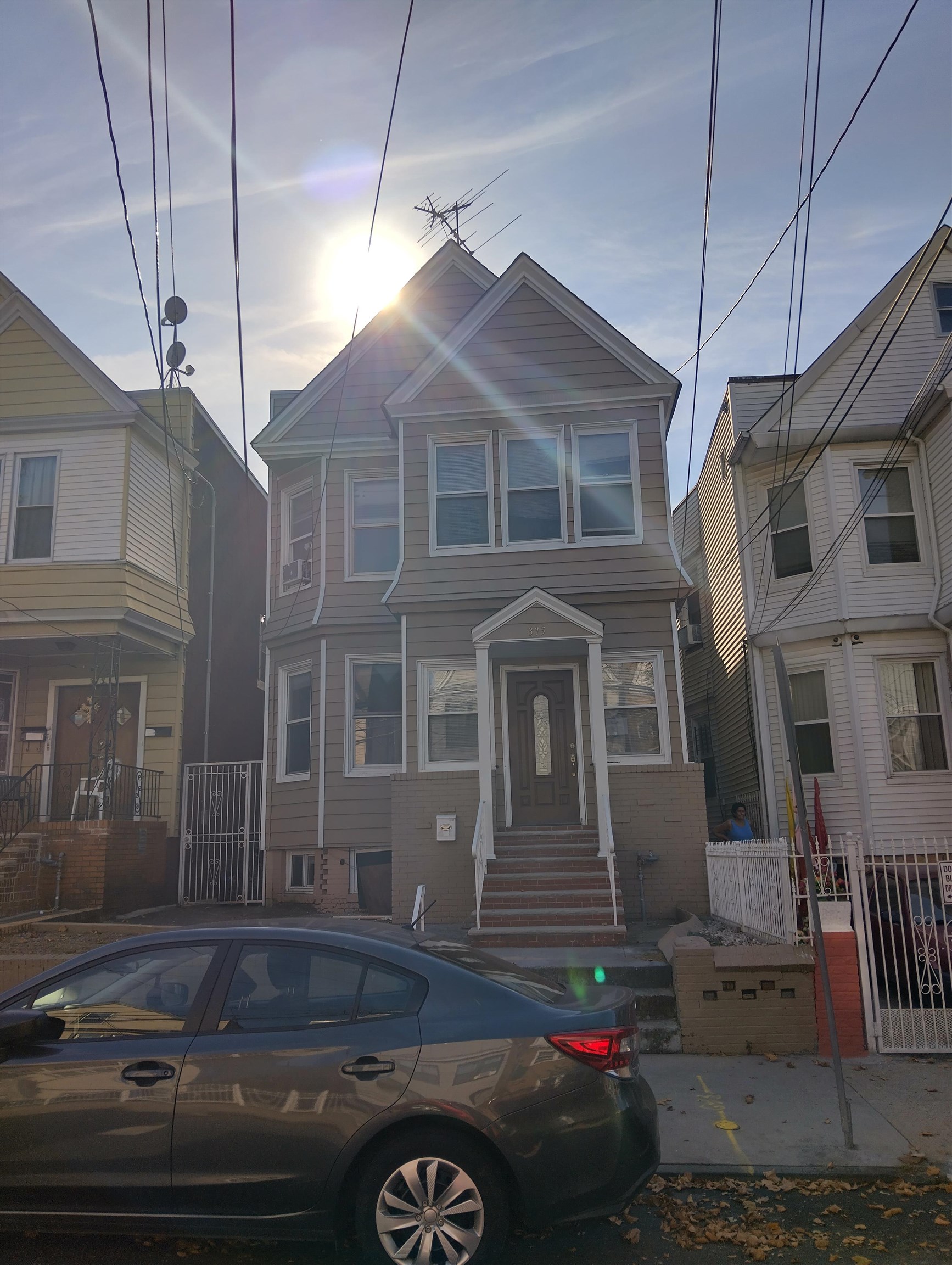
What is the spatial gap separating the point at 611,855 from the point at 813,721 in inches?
218

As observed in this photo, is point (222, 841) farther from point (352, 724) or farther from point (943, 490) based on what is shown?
point (943, 490)

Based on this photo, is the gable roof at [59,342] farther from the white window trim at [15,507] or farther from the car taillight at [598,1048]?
the car taillight at [598,1048]

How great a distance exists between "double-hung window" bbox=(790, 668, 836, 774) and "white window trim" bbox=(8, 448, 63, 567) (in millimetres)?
11542

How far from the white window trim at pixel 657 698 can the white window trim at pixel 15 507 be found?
28.4 feet

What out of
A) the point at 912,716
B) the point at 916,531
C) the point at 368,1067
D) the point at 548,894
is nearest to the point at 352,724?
the point at 548,894

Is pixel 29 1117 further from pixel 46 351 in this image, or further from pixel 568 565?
pixel 46 351

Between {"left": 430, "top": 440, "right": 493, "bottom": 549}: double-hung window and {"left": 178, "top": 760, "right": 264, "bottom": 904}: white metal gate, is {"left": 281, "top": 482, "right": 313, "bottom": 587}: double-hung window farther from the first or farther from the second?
{"left": 178, "top": 760, "right": 264, "bottom": 904}: white metal gate

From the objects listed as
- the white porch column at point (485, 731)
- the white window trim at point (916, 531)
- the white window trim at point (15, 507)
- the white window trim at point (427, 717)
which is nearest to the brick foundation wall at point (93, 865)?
the white window trim at point (15, 507)

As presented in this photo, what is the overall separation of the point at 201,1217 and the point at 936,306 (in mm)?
15917

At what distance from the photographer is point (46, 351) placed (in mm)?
15711

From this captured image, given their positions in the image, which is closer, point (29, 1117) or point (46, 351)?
point (29, 1117)

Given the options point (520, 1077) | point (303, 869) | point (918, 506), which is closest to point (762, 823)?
point (918, 506)

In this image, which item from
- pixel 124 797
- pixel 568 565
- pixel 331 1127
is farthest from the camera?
pixel 124 797

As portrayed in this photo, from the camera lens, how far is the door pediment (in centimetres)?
1195
